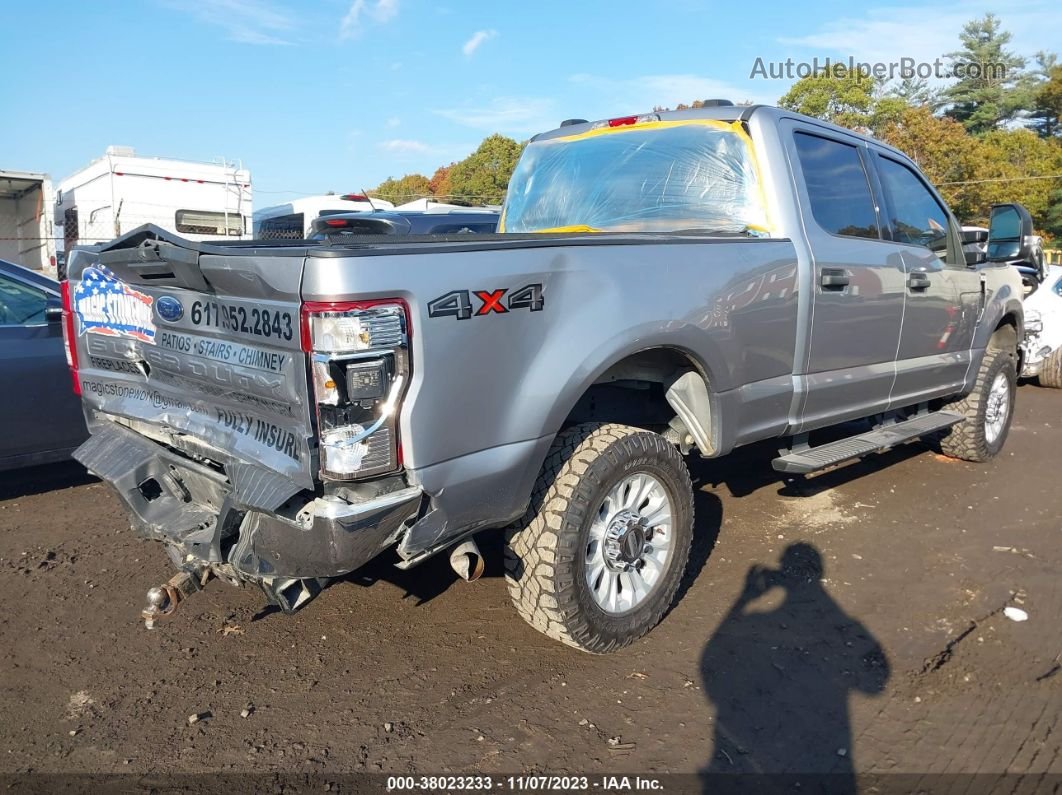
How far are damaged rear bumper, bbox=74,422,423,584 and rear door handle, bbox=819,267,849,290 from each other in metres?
2.41

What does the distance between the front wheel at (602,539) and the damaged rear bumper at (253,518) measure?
67 centimetres

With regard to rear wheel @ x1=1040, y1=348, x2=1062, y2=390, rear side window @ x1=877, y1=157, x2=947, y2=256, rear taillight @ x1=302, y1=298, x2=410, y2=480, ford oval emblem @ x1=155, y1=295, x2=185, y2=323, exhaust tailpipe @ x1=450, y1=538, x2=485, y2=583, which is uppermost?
rear side window @ x1=877, y1=157, x2=947, y2=256

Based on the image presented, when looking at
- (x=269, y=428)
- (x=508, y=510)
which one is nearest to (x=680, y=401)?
(x=508, y=510)

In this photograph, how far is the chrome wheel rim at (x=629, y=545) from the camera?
3.22m

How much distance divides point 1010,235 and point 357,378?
197 inches

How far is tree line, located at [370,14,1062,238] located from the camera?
29922mm

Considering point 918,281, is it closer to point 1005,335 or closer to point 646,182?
point 646,182

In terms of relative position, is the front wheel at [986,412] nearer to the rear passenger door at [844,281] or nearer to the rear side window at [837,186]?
the rear passenger door at [844,281]

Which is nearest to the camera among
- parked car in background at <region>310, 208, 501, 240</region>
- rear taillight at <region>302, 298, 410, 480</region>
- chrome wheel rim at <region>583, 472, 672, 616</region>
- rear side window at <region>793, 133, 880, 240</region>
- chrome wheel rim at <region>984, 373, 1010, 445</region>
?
rear taillight at <region>302, 298, 410, 480</region>

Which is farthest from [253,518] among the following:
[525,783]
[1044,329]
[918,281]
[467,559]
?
[1044,329]

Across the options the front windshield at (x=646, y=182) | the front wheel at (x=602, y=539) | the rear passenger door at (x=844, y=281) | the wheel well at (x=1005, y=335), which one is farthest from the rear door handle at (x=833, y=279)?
the wheel well at (x=1005, y=335)

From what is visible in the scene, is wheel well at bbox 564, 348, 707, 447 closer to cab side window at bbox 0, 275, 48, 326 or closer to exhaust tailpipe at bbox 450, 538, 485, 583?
exhaust tailpipe at bbox 450, 538, 485, 583

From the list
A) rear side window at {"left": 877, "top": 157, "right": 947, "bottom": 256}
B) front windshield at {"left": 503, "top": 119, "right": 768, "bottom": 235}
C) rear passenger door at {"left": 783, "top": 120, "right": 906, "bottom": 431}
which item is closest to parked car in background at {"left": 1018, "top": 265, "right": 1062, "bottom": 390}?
rear side window at {"left": 877, "top": 157, "right": 947, "bottom": 256}

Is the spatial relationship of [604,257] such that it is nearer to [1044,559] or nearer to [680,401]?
[680,401]
